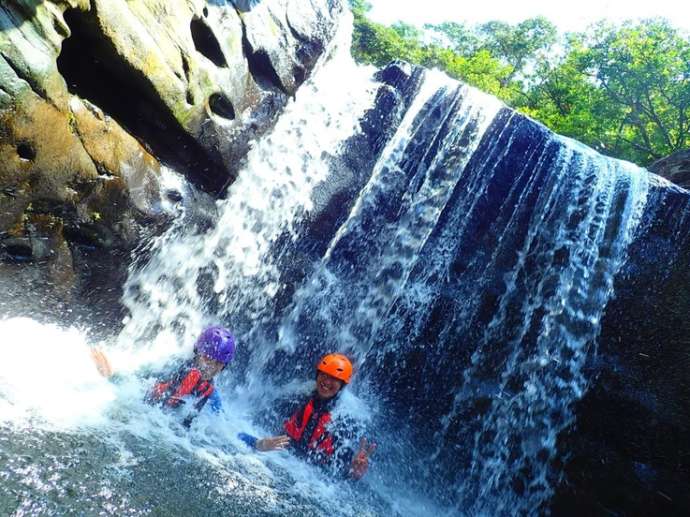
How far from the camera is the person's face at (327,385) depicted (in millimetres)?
4395

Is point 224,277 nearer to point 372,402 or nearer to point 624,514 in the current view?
point 372,402

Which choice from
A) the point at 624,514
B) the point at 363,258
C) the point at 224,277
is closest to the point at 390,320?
the point at 363,258

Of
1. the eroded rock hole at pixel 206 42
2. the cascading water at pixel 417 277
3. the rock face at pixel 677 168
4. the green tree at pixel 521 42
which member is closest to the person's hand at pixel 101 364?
the cascading water at pixel 417 277

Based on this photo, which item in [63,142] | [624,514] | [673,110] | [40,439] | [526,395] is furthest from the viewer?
[673,110]

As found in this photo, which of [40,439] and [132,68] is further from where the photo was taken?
[132,68]

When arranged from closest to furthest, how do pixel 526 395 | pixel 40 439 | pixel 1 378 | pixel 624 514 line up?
pixel 40 439, pixel 1 378, pixel 624 514, pixel 526 395

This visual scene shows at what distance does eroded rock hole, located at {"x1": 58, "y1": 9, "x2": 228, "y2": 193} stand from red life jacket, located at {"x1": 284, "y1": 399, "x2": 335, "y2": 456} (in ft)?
11.5

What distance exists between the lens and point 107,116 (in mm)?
5102

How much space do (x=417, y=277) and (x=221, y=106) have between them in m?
3.85

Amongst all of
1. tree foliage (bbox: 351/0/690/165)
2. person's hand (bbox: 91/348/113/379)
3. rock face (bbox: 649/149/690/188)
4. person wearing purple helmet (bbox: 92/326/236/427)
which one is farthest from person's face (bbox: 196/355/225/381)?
tree foliage (bbox: 351/0/690/165)

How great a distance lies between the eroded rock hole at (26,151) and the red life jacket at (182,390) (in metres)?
2.56

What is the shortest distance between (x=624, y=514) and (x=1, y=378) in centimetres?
685

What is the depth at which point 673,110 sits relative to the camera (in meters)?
16.0

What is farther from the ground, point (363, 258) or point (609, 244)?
point (609, 244)
